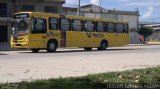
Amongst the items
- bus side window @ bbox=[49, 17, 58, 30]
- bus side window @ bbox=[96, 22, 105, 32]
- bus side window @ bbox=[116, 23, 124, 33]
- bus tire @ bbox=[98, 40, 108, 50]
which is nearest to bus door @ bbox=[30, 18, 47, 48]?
bus side window @ bbox=[49, 17, 58, 30]

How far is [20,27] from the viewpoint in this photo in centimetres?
3178

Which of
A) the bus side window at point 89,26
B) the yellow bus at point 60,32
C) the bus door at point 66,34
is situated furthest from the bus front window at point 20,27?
the bus side window at point 89,26

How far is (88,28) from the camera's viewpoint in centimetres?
3600

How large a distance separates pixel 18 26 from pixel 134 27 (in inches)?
2231

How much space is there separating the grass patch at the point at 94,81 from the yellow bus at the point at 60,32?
17.3 metres

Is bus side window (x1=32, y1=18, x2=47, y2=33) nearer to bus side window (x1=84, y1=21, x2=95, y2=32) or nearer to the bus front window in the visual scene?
the bus front window

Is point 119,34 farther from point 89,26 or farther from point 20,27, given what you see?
point 20,27

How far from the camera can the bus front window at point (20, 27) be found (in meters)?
31.2

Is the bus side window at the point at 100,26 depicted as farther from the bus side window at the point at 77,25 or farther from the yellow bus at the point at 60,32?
the bus side window at the point at 77,25

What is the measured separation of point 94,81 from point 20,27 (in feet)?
67.6

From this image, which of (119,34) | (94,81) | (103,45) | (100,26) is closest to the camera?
(94,81)

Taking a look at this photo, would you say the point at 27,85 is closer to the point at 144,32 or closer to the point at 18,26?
the point at 18,26

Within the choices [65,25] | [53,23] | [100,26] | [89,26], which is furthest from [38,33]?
[100,26]

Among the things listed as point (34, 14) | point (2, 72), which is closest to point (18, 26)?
point (34, 14)
